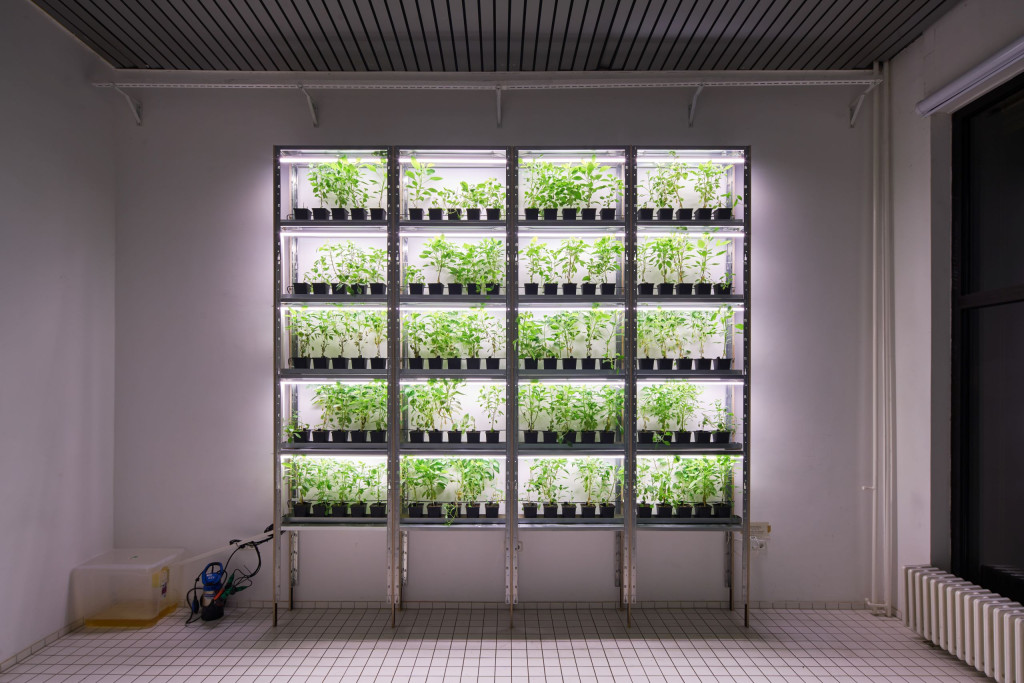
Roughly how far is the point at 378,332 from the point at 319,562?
176 cm

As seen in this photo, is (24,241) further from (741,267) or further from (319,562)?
(741,267)

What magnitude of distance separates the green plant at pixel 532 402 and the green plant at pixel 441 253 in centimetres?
100

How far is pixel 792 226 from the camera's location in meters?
4.43

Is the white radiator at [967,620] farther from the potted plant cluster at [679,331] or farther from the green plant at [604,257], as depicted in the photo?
the green plant at [604,257]

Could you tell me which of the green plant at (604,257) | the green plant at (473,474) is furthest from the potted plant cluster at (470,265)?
the green plant at (473,474)

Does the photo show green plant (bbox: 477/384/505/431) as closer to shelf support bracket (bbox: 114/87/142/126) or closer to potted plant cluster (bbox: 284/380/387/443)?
potted plant cluster (bbox: 284/380/387/443)

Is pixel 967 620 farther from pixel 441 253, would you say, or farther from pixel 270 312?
pixel 270 312

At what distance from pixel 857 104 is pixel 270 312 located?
456cm

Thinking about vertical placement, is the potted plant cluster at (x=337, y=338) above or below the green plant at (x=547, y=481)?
above

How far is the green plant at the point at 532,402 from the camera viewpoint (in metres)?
4.07

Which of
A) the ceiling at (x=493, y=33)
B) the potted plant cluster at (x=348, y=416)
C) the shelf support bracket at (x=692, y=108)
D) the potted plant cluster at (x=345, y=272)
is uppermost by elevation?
the ceiling at (x=493, y=33)

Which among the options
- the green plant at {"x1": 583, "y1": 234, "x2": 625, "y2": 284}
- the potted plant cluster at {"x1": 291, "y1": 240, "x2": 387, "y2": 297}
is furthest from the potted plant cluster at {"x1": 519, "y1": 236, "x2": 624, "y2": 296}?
the potted plant cluster at {"x1": 291, "y1": 240, "x2": 387, "y2": 297}

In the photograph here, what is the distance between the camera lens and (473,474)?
13.6ft

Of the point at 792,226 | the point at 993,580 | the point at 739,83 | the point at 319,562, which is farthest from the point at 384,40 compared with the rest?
the point at 993,580
